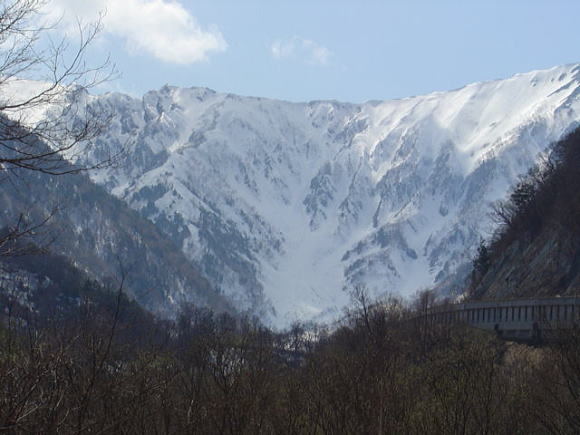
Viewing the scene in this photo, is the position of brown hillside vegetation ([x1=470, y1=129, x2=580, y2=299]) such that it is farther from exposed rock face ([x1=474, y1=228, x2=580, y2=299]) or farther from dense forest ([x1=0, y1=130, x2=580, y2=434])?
dense forest ([x1=0, y1=130, x2=580, y2=434])

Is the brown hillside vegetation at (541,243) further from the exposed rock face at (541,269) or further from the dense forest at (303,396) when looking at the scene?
the dense forest at (303,396)

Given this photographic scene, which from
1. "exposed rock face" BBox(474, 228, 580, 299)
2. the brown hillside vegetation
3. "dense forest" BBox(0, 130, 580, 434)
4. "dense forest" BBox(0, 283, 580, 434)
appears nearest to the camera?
"dense forest" BBox(0, 130, 580, 434)

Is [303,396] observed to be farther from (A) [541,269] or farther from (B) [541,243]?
(B) [541,243]

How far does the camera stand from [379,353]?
48625 millimetres

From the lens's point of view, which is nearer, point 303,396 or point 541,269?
point 303,396

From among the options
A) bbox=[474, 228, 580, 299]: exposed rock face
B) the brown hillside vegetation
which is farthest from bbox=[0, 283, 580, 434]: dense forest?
the brown hillside vegetation

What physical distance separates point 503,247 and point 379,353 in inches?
3062

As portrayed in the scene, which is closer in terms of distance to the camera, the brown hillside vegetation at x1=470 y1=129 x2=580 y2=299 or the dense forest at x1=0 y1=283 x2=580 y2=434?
the dense forest at x1=0 y1=283 x2=580 y2=434

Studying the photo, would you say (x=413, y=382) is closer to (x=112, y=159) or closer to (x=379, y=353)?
(x=379, y=353)

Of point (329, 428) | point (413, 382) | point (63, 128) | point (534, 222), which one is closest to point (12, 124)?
point (63, 128)

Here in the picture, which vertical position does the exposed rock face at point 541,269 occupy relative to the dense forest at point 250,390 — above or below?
above

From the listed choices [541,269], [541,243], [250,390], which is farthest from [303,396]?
[541,243]

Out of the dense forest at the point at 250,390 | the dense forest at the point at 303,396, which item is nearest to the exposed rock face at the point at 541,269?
the dense forest at the point at 250,390

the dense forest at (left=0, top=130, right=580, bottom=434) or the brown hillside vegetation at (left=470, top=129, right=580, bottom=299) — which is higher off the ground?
the brown hillside vegetation at (left=470, top=129, right=580, bottom=299)
